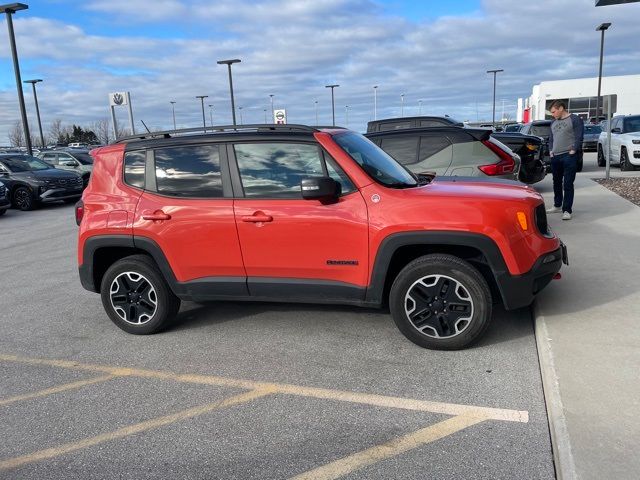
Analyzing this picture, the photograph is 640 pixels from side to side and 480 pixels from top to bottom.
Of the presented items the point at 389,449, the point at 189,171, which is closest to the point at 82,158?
the point at 189,171

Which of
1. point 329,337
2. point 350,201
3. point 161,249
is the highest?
point 350,201

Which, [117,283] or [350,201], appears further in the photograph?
[117,283]

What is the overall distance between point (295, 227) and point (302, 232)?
0.07 metres

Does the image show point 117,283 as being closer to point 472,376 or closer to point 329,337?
point 329,337

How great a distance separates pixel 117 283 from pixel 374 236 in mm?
2433

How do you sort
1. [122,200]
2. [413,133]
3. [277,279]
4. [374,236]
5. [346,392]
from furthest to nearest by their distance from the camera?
[413,133], [122,200], [277,279], [374,236], [346,392]

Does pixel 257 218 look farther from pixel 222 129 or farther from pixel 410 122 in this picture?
pixel 410 122

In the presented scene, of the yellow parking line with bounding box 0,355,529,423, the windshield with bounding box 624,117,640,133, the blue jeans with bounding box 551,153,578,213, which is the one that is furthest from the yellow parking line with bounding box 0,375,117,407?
the windshield with bounding box 624,117,640,133

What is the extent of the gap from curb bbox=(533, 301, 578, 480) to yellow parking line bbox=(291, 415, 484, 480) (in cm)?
43

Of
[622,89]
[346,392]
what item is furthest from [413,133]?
[622,89]

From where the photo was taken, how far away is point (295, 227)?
4.32 m

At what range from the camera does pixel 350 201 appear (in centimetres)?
422

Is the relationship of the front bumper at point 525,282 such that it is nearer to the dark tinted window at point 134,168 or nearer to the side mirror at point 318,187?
the side mirror at point 318,187

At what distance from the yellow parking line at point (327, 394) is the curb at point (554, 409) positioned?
18cm
